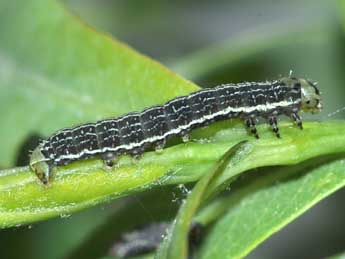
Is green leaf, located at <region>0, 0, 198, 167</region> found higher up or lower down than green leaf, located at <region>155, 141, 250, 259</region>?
higher up

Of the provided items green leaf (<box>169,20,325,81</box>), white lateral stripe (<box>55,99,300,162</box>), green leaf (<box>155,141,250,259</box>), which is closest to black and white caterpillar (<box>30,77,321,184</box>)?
white lateral stripe (<box>55,99,300,162</box>)

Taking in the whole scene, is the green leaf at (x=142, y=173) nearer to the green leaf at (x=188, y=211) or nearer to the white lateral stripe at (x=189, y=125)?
the green leaf at (x=188, y=211)

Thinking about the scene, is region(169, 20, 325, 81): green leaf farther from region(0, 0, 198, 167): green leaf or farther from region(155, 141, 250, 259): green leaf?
region(155, 141, 250, 259): green leaf

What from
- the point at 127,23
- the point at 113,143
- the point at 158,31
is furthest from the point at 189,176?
the point at 158,31

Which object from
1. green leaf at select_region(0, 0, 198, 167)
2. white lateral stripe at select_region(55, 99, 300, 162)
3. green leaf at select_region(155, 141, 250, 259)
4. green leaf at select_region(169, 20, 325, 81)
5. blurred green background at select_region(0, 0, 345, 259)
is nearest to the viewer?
green leaf at select_region(155, 141, 250, 259)

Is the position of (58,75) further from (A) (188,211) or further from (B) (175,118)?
(A) (188,211)

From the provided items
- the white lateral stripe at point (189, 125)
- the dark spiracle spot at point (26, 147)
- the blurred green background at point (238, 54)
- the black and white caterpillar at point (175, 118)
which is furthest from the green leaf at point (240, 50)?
the dark spiracle spot at point (26, 147)
